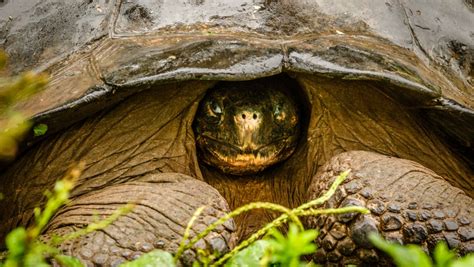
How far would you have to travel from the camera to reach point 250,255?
1.71m

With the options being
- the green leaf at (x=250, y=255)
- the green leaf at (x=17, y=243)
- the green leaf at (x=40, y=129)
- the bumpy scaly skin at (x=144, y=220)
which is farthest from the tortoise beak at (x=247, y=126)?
the green leaf at (x=17, y=243)

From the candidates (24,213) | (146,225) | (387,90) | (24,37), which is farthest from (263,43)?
(24,213)

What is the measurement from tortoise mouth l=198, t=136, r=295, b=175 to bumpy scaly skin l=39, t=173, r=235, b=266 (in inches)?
11.4

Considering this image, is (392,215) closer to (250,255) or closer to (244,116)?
(244,116)

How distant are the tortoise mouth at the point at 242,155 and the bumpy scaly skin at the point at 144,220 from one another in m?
0.29

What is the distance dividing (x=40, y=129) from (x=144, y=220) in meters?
0.56

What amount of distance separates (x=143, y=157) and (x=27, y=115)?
2.05 ft

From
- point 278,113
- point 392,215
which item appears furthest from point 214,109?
point 392,215

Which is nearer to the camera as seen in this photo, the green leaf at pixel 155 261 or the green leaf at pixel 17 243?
the green leaf at pixel 17 243

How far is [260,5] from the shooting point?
282 centimetres

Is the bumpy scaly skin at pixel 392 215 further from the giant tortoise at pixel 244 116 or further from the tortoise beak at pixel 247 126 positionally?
the tortoise beak at pixel 247 126

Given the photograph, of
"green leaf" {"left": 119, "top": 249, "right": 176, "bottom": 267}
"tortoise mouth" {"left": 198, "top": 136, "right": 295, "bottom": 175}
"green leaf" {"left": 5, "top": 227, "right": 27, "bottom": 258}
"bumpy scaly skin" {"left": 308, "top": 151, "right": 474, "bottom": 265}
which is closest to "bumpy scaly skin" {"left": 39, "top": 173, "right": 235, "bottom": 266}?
"tortoise mouth" {"left": 198, "top": 136, "right": 295, "bottom": 175}

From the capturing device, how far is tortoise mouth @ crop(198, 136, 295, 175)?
3.01m

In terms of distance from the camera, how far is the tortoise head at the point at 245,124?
2.94m
